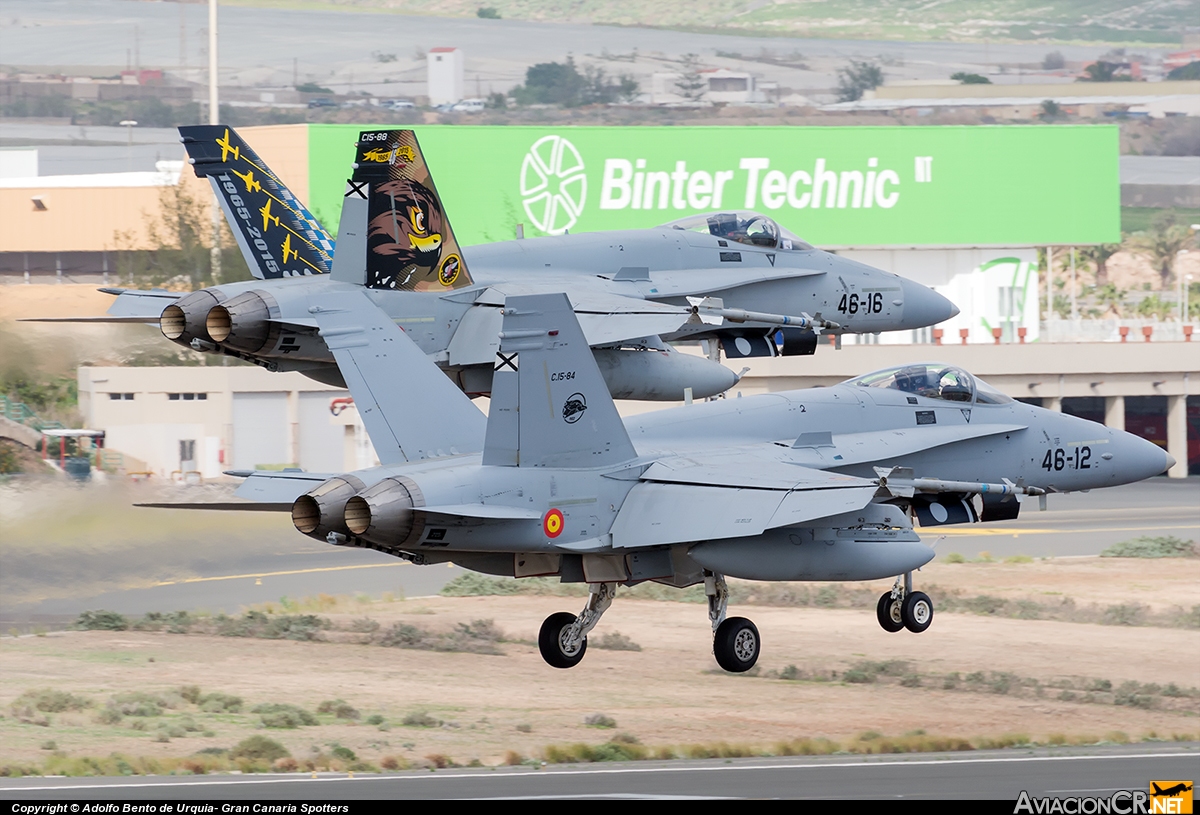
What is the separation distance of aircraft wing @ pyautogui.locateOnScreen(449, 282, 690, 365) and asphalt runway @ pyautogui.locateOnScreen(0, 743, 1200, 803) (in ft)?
31.6

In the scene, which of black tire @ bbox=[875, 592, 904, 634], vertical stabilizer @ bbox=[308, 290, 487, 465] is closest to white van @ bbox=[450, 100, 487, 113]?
black tire @ bbox=[875, 592, 904, 634]

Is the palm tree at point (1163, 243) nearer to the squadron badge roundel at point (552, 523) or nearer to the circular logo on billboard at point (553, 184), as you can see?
the circular logo on billboard at point (553, 184)

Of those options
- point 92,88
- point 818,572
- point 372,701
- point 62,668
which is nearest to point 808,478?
point 818,572

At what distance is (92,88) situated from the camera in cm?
18750

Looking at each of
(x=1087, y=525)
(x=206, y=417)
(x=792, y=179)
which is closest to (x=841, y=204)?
(x=792, y=179)

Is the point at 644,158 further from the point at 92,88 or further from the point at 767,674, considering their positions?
the point at 92,88

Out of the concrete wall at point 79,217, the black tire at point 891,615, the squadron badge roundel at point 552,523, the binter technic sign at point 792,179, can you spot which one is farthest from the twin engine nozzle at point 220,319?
→ the concrete wall at point 79,217

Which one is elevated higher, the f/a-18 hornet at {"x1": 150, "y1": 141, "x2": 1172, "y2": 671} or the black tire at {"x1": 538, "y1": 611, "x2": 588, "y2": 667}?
the f/a-18 hornet at {"x1": 150, "y1": 141, "x2": 1172, "y2": 671}

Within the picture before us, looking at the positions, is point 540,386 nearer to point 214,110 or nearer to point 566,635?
point 566,635

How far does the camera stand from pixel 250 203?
103ft

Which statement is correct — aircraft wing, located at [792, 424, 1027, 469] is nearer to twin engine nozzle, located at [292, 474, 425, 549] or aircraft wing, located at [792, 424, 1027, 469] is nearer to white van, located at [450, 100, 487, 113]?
twin engine nozzle, located at [292, 474, 425, 549]

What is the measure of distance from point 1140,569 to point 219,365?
33222 millimetres

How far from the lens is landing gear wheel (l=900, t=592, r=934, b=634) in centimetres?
2941

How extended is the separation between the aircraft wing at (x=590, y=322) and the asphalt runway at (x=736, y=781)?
9623 millimetres
